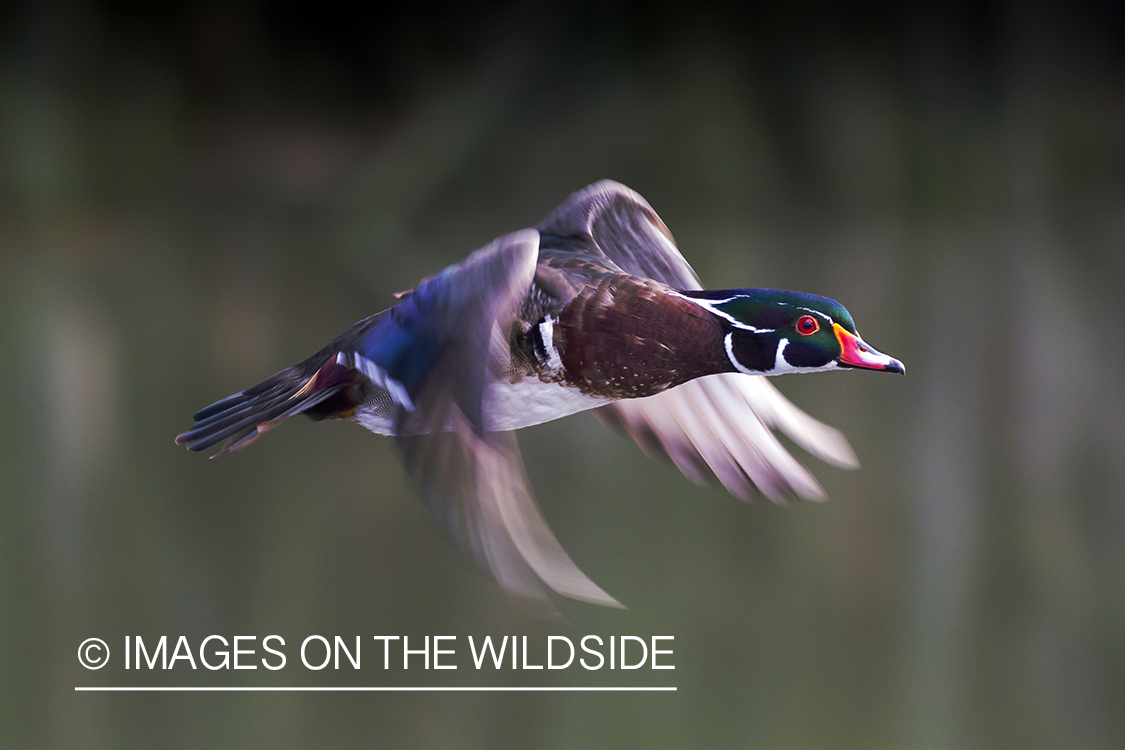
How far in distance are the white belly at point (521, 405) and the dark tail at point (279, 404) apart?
18 millimetres

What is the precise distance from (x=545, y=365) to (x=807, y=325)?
147mm

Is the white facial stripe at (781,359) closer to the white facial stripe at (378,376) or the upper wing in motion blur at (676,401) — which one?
the upper wing in motion blur at (676,401)

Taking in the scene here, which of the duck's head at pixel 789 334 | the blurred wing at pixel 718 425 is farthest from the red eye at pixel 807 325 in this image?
the blurred wing at pixel 718 425

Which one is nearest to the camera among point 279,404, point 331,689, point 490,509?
point 490,509

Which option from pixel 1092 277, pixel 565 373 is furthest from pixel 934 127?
pixel 565 373

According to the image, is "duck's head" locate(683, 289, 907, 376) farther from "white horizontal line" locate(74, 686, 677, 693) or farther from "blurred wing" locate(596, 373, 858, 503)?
"white horizontal line" locate(74, 686, 677, 693)

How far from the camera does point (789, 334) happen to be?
1.53 ft

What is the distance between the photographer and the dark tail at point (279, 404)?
502 millimetres

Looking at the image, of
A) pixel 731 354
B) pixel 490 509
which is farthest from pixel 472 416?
pixel 731 354

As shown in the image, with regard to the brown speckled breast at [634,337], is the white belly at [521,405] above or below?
below

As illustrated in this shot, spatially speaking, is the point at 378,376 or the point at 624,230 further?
the point at 624,230

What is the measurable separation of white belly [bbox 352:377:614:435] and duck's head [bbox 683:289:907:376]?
9 centimetres

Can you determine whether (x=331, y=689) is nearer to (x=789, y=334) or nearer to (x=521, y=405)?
(x=521, y=405)

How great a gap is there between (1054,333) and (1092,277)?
8 centimetres
